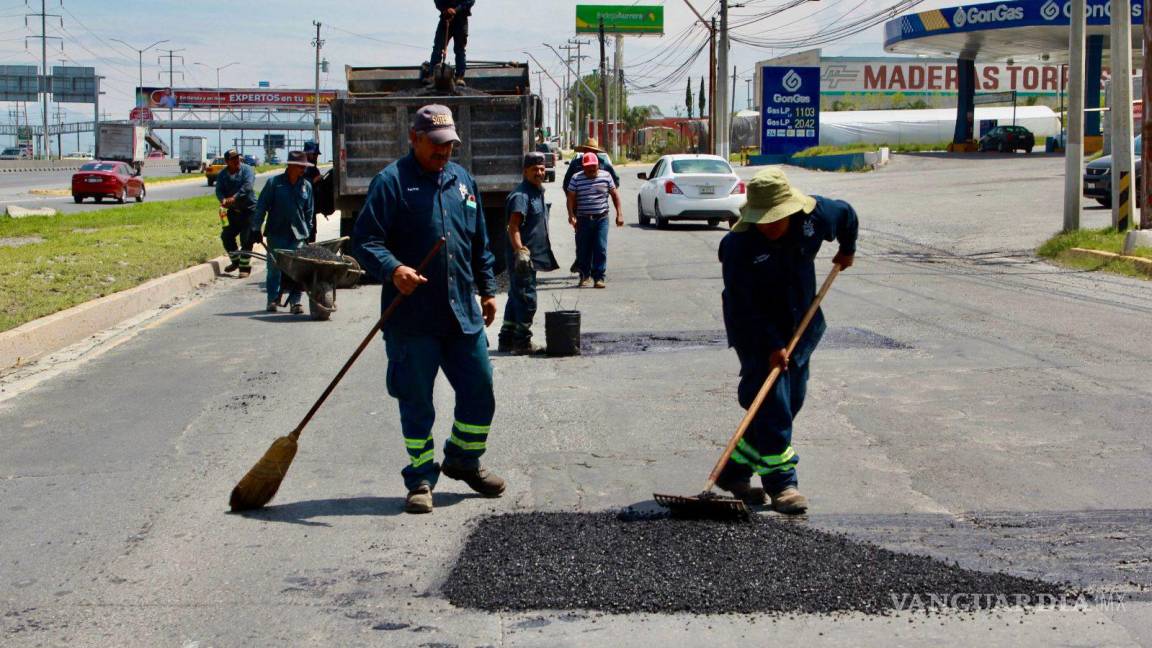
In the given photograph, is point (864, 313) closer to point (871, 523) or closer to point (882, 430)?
point (882, 430)

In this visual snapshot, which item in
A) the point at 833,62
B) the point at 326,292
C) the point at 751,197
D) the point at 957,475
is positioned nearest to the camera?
the point at 751,197

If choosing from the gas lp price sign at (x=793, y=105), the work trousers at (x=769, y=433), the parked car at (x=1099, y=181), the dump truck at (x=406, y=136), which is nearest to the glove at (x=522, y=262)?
the dump truck at (x=406, y=136)

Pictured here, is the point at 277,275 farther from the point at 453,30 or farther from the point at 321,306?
the point at 453,30

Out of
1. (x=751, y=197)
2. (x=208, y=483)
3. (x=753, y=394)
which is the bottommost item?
(x=208, y=483)

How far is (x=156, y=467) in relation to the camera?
6977 mm

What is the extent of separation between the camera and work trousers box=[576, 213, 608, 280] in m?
15.2

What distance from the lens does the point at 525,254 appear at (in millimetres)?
10836

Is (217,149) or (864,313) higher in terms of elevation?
(217,149)

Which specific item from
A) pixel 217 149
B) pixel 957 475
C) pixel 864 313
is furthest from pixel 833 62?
pixel 957 475

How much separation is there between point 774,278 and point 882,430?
211cm

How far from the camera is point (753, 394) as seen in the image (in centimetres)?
599

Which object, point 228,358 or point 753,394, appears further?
point 228,358

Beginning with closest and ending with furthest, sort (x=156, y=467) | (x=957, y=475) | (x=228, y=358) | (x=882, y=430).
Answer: (x=957, y=475) → (x=156, y=467) → (x=882, y=430) → (x=228, y=358)

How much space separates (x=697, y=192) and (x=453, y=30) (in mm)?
8283
